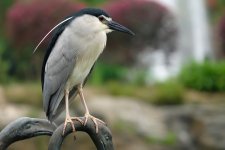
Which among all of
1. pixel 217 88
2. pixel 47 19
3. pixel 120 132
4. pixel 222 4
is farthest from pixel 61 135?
pixel 222 4

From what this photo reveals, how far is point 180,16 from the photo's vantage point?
20.0 m

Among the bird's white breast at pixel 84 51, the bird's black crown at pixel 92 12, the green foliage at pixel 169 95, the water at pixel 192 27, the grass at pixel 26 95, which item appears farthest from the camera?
the water at pixel 192 27

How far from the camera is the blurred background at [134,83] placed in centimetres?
1105

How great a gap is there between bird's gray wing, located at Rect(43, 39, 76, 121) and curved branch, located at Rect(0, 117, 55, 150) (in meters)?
0.84

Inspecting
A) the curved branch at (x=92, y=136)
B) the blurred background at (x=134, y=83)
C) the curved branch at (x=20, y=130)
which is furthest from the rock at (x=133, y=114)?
the curved branch at (x=20, y=130)

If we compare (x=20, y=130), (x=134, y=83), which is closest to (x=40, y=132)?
(x=20, y=130)

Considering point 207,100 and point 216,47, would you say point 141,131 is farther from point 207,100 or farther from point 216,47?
point 216,47

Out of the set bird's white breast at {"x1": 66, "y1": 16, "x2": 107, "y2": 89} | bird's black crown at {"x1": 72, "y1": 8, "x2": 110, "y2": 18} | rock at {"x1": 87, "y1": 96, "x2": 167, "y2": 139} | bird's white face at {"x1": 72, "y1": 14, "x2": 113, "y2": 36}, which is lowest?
rock at {"x1": 87, "y1": 96, "x2": 167, "y2": 139}

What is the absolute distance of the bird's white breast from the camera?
13.7 feet

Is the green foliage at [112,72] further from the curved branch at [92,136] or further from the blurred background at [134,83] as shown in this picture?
the curved branch at [92,136]

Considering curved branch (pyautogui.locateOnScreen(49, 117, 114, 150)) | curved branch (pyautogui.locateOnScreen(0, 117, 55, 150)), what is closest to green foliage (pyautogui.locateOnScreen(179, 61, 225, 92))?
curved branch (pyautogui.locateOnScreen(49, 117, 114, 150))

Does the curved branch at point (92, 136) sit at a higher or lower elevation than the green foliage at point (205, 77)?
higher

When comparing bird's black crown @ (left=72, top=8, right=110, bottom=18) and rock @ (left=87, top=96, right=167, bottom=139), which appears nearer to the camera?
bird's black crown @ (left=72, top=8, right=110, bottom=18)

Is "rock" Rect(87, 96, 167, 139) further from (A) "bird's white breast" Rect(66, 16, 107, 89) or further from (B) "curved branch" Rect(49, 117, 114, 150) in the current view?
(B) "curved branch" Rect(49, 117, 114, 150)
